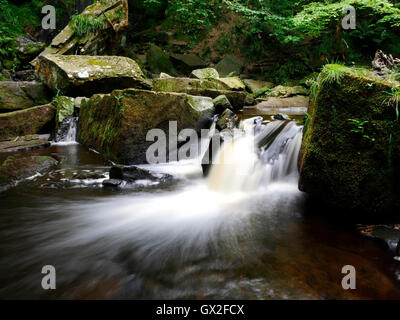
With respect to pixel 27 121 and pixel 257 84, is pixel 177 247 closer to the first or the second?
pixel 27 121

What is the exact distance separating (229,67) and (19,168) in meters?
11.1

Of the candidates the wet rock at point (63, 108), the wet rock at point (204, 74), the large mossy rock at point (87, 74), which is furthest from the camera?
the wet rock at point (204, 74)

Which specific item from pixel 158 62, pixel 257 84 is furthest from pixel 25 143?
pixel 257 84

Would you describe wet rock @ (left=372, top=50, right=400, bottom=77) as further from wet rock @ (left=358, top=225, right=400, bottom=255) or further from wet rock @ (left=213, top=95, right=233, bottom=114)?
wet rock @ (left=213, top=95, right=233, bottom=114)

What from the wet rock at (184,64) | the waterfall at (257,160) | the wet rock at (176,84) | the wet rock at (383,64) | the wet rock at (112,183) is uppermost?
the wet rock at (184,64)

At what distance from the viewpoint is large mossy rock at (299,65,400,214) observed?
2.17m

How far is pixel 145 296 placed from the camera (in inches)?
63.1

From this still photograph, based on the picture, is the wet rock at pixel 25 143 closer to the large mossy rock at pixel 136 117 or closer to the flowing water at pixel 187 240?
the large mossy rock at pixel 136 117

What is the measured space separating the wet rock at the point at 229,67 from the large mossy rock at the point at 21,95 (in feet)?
27.0

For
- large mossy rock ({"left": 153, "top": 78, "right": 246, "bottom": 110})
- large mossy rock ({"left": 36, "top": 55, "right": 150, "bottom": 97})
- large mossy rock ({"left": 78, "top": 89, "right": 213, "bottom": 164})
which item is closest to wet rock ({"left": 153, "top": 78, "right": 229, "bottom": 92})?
large mossy rock ({"left": 153, "top": 78, "right": 246, "bottom": 110})

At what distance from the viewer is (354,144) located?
90.9 inches

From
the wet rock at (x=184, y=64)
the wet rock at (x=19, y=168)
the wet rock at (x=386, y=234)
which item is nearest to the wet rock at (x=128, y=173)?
the wet rock at (x=19, y=168)

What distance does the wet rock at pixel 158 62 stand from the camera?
12.2 metres

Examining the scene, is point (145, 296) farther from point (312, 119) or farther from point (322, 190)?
point (312, 119)
